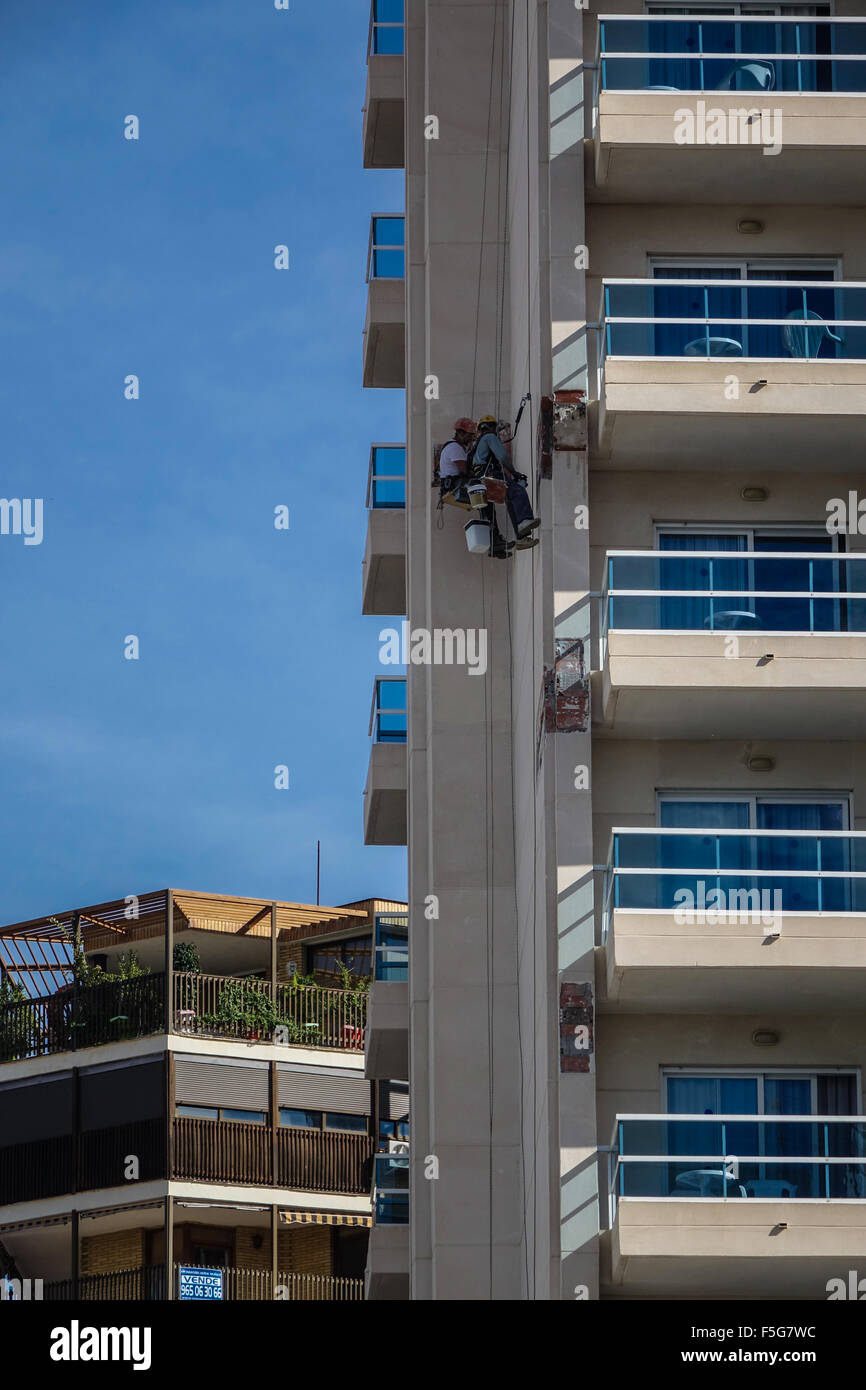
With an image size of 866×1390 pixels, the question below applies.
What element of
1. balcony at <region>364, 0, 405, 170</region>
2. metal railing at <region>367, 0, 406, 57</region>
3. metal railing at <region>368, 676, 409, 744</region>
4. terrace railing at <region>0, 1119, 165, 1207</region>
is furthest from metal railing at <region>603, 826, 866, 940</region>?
terrace railing at <region>0, 1119, 165, 1207</region>

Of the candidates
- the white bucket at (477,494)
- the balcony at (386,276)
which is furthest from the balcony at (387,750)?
the white bucket at (477,494)

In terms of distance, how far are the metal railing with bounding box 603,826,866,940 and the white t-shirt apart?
21.4 feet

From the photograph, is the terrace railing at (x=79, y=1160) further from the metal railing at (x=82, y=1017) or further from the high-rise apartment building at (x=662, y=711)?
the high-rise apartment building at (x=662, y=711)

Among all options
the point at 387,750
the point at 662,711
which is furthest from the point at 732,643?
the point at 387,750

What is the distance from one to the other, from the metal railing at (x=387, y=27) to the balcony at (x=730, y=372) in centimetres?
1271

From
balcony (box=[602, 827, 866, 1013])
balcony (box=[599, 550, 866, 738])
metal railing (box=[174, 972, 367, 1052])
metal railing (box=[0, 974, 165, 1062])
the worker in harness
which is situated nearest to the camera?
balcony (box=[602, 827, 866, 1013])

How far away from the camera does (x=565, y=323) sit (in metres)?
26.0

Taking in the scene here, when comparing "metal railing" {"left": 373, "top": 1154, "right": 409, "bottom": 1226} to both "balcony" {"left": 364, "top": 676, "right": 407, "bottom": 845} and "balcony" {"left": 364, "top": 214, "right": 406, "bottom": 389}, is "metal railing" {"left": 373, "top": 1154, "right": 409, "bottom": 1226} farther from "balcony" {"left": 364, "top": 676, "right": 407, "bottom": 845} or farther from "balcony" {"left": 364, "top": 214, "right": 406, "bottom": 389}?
"balcony" {"left": 364, "top": 214, "right": 406, "bottom": 389}

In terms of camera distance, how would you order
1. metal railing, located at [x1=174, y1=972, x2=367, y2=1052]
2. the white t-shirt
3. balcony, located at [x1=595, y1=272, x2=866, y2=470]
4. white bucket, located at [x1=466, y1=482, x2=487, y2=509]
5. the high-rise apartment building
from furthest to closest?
metal railing, located at [x1=174, y1=972, x2=367, y2=1052] → the white t-shirt → white bucket, located at [x1=466, y1=482, x2=487, y2=509] → balcony, located at [x1=595, y1=272, x2=866, y2=470] → the high-rise apartment building

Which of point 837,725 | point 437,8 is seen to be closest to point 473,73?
point 437,8

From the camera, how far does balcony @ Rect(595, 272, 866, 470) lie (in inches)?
1011
